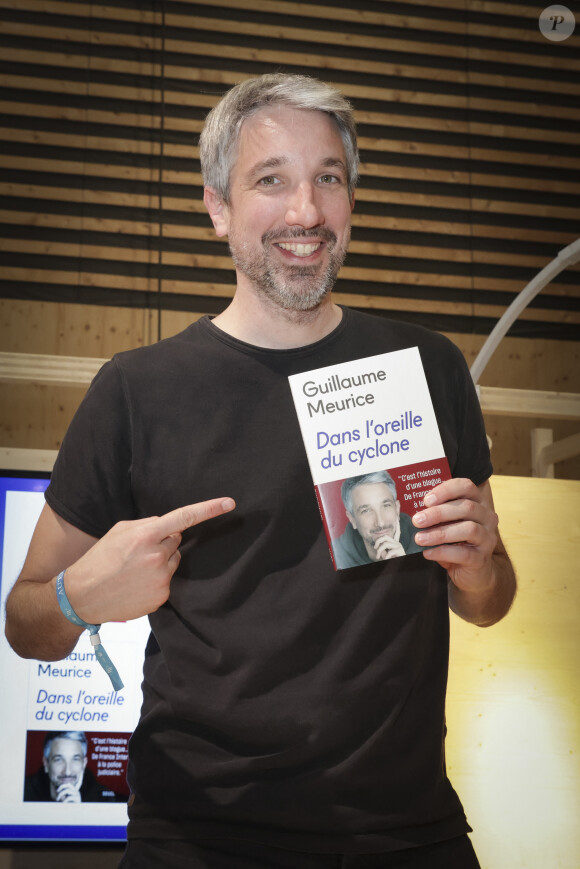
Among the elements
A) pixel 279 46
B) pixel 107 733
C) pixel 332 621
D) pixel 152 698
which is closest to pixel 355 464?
pixel 332 621

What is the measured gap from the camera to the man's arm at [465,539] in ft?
3.65

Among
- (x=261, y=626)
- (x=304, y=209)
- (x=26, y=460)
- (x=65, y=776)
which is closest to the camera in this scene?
(x=261, y=626)

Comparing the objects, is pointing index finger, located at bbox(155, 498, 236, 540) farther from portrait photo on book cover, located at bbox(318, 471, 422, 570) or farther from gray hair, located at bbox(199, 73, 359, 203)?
gray hair, located at bbox(199, 73, 359, 203)

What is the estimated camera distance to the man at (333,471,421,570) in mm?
1097

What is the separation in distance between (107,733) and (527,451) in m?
3.22

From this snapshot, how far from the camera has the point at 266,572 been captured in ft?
4.10

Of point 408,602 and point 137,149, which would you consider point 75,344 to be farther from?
point 408,602

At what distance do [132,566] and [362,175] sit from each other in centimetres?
390

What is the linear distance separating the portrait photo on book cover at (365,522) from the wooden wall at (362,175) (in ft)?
11.4

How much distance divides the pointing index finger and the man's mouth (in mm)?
484

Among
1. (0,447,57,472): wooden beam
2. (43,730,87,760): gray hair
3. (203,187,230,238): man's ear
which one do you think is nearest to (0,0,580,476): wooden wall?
(0,447,57,472): wooden beam

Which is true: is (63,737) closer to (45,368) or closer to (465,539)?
(45,368)

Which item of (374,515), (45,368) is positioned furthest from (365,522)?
(45,368)

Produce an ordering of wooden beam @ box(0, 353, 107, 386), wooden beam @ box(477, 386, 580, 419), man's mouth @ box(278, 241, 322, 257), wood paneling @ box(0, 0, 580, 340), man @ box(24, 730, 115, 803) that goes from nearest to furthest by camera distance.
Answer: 1. man's mouth @ box(278, 241, 322, 257)
2. man @ box(24, 730, 115, 803)
3. wooden beam @ box(0, 353, 107, 386)
4. wooden beam @ box(477, 386, 580, 419)
5. wood paneling @ box(0, 0, 580, 340)
